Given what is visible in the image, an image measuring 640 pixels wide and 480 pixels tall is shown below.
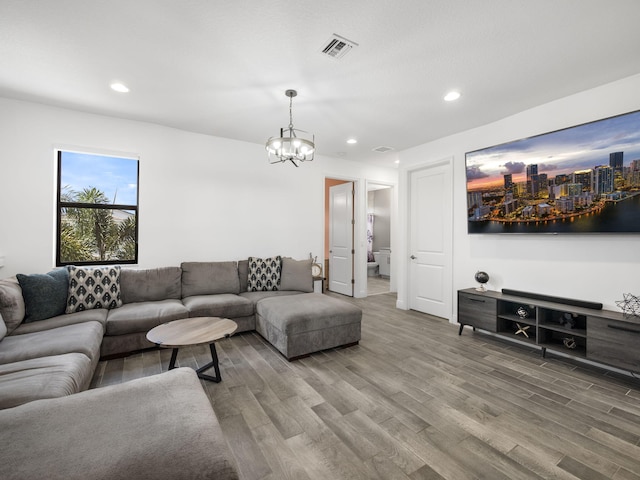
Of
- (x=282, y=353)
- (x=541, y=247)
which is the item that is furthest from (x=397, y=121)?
(x=282, y=353)

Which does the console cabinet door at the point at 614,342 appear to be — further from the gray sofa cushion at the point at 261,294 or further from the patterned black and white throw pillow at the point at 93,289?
the patterned black and white throw pillow at the point at 93,289

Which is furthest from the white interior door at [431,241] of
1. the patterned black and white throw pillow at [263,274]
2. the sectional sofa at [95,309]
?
the patterned black and white throw pillow at [263,274]

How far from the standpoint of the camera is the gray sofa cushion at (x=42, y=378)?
1.52 metres

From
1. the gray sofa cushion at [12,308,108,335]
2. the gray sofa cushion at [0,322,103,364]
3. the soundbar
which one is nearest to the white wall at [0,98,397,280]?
the gray sofa cushion at [12,308,108,335]

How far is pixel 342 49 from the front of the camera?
90.5 inches

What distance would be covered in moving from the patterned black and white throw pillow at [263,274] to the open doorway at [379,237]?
418cm

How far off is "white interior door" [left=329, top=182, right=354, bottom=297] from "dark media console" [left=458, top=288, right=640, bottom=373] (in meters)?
2.63

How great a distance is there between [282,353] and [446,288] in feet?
8.83

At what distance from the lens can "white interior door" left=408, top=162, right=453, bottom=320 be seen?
4301 mm

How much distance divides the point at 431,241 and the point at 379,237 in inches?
184

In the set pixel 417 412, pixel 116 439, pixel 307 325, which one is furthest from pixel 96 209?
pixel 417 412

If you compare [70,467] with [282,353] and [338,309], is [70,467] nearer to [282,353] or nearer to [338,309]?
[282,353]

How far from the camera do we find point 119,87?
9.64 ft

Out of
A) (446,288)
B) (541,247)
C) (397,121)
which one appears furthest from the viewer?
(446,288)
